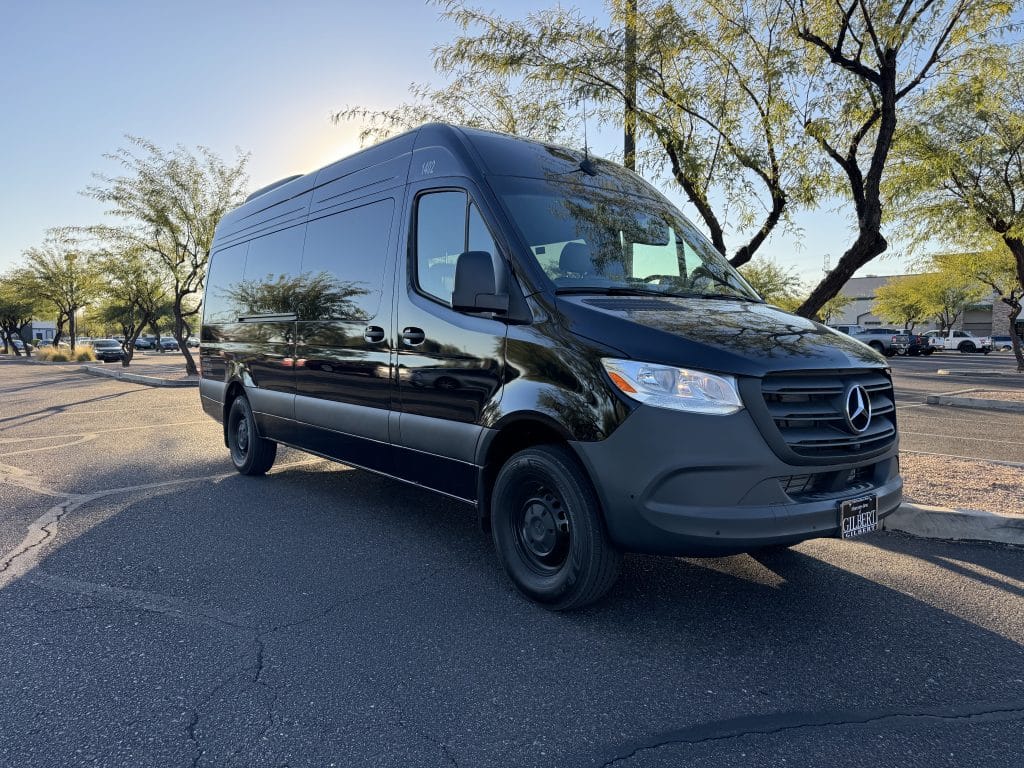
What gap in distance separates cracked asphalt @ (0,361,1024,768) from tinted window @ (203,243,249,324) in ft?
8.76

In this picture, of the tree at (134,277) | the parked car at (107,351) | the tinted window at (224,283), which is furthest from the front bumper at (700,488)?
the parked car at (107,351)

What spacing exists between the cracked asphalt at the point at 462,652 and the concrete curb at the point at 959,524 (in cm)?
13

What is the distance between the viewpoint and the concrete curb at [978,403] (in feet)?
43.6

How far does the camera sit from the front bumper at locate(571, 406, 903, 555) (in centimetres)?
301

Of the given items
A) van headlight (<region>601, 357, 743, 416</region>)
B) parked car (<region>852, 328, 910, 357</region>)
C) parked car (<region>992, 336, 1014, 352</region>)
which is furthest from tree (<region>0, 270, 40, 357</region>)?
parked car (<region>992, 336, 1014, 352</region>)

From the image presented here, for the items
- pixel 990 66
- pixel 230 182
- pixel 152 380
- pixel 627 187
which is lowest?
pixel 152 380

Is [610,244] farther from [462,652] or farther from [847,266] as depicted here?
[847,266]

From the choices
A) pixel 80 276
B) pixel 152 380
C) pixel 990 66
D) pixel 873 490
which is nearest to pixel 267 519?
pixel 873 490

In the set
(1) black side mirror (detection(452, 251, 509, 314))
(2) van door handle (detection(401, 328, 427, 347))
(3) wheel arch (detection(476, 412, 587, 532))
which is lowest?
(3) wheel arch (detection(476, 412, 587, 532))

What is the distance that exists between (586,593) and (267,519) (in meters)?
2.94

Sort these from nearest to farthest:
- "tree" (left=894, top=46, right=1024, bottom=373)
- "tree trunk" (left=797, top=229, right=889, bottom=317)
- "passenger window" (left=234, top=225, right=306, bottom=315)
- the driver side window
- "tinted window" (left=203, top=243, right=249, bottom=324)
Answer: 1. the driver side window
2. "passenger window" (left=234, top=225, right=306, bottom=315)
3. "tree trunk" (left=797, top=229, right=889, bottom=317)
4. "tinted window" (left=203, top=243, right=249, bottom=324)
5. "tree" (left=894, top=46, right=1024, bottom=373)

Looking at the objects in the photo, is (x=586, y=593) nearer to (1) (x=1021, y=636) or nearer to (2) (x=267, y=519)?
(1) (x=1021, y=636)

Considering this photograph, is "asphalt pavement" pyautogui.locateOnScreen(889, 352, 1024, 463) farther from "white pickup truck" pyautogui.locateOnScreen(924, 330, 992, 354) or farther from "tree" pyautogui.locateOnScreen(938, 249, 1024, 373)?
"white pickup truck" pyautogui.locateOnScreen(924, 330, 992, 354)

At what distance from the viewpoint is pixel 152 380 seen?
21031 millimetres
